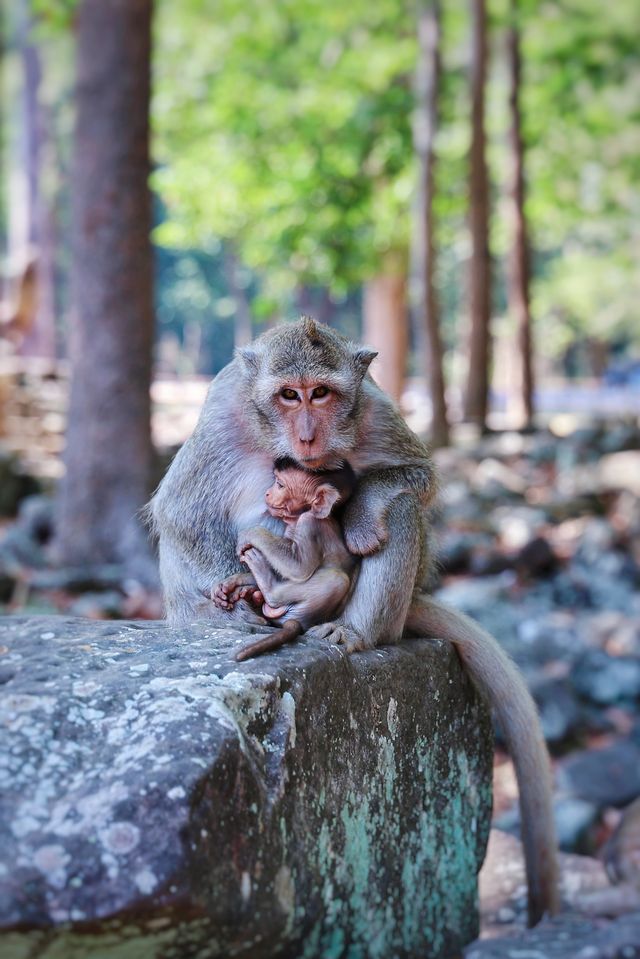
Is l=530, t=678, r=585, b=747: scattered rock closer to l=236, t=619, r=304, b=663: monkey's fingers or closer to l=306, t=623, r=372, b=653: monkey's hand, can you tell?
l=306, t=623, r=372, b=653: monkey's hand

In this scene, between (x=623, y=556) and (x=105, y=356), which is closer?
(x=105, y=356)

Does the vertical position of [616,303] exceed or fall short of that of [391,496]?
it exceeds it

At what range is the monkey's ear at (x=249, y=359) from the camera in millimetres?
A: 3670

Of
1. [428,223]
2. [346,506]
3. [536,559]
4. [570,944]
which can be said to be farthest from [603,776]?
[428,223]

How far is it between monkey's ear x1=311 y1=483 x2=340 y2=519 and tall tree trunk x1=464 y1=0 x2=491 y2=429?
44.3 ft

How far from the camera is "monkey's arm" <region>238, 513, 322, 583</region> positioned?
11.2ft

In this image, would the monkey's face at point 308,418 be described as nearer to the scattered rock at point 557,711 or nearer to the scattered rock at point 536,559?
the scattered rock at point 557,711

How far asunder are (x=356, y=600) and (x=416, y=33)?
17.2 metres

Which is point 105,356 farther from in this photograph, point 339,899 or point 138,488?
point 339,899

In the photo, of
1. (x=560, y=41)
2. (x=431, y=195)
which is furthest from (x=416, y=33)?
(x=431, y=195)

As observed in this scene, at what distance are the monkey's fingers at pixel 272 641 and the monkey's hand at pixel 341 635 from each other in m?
0.08

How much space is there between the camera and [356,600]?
11.5 feet

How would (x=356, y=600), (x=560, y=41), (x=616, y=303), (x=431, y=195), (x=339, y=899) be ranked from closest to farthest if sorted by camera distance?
(x=339, y=899) → (x=356, y=600) → (x=431, y=195) → (x=560, y=41) → (x=616, y=303)

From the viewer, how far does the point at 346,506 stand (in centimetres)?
360
